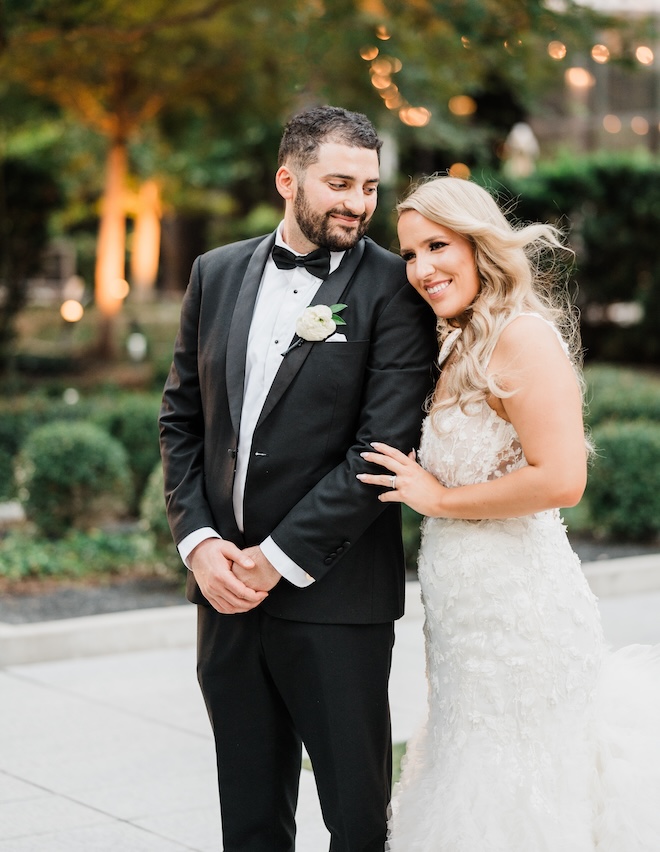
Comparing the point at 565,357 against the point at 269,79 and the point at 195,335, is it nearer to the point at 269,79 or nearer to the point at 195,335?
the point at 195,335

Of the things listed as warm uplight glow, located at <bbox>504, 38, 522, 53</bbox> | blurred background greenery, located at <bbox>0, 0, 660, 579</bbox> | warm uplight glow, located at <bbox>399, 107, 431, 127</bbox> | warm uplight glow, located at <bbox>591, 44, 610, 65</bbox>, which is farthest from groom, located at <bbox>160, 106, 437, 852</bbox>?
warm uplight glow, located at <bbox>399, 107, 431, 127</bbox>

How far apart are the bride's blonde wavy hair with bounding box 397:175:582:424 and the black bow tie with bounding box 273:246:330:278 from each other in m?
0.24

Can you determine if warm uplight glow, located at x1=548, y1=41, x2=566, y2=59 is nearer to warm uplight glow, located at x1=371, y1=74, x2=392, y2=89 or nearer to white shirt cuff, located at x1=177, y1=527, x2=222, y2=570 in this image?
warm uplight glow, located at x1=371, y1=74, x2=392, y2=89

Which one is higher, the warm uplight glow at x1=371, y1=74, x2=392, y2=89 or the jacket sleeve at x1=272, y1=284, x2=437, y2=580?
the warm uplight glow at x1=371, y1=74, x2=392, y2=89

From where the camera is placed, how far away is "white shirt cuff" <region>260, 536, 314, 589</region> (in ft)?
10.4

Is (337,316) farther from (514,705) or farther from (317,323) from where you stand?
(514,705)

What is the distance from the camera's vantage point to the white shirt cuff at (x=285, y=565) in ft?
10.4

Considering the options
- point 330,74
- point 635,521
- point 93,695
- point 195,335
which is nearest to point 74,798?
point 93,695

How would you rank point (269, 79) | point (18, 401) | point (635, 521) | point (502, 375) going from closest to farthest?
point (502, 375) → point (635, 521) → point (18, 401) → point (269, 79)

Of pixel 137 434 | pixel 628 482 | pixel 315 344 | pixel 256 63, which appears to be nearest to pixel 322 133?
pixel 315 344

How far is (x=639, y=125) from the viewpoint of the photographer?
34.9m

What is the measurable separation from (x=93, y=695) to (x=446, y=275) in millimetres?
3760

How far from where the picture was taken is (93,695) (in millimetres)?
6172

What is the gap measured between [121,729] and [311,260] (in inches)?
124
